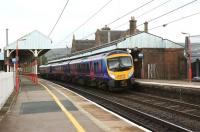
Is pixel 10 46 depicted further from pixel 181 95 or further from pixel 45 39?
pixel 181 95

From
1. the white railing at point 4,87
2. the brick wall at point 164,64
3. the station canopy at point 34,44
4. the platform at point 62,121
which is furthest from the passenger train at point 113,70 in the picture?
the brick wall at point 164,64

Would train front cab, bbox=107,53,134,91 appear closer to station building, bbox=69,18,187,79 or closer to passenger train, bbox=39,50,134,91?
passenger train, bbox=39,50,134,91

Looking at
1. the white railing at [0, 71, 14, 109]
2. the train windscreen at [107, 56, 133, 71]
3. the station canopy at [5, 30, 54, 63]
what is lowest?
the white railing at [0, 71, 14, 109]

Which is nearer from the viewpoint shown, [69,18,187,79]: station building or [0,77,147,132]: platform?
[0,77,147,132]: platform

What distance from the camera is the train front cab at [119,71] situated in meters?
29.5

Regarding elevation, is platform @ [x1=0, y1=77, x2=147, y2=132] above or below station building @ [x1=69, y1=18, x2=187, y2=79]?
below

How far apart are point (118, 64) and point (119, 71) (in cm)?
50

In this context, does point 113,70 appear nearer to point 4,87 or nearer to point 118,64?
point 118,64

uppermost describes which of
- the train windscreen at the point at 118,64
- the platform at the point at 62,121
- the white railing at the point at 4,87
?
the train windscreen at the point at 118,64

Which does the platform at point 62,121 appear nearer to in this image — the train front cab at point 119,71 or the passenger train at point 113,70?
the train front cab at point 119,71

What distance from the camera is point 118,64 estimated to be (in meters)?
29.9

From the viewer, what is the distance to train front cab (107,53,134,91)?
29516mm

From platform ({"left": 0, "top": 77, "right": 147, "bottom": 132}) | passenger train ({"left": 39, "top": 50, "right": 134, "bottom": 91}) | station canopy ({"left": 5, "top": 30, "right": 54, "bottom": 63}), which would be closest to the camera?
platform ({"left": 0, "top": 77, "right": 147, "bottom": 132})

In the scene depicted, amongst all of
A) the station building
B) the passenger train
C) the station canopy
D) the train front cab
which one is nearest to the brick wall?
the station building
